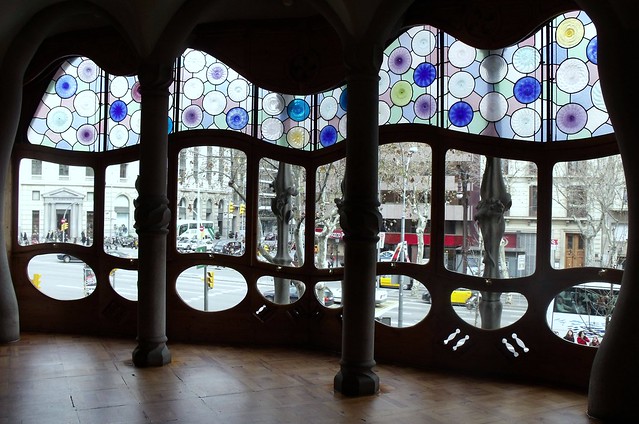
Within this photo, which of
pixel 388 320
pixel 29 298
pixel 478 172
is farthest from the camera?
pixel 29 298

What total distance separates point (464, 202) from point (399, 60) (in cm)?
155

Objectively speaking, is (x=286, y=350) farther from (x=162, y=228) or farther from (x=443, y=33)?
(x=443, y=33)

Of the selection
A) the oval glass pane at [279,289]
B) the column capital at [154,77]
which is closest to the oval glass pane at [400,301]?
the oval glass pane at [279,289]

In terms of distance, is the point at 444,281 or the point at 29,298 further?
the point at 29,298

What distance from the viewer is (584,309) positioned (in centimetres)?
513

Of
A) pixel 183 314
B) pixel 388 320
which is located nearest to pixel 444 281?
pixel 388 320

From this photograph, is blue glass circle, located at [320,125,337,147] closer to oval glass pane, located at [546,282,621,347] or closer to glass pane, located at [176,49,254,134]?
glass pane, located at [176,49,254,134]

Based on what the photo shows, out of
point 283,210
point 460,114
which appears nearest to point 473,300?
point 460,114

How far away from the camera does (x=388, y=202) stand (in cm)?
609

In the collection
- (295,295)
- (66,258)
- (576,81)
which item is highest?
(576,81)

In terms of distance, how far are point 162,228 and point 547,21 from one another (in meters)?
3.91

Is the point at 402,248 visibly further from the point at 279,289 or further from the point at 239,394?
the point at 239,394

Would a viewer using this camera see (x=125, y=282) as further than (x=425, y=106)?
Yes

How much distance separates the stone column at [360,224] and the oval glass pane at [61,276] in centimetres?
370
